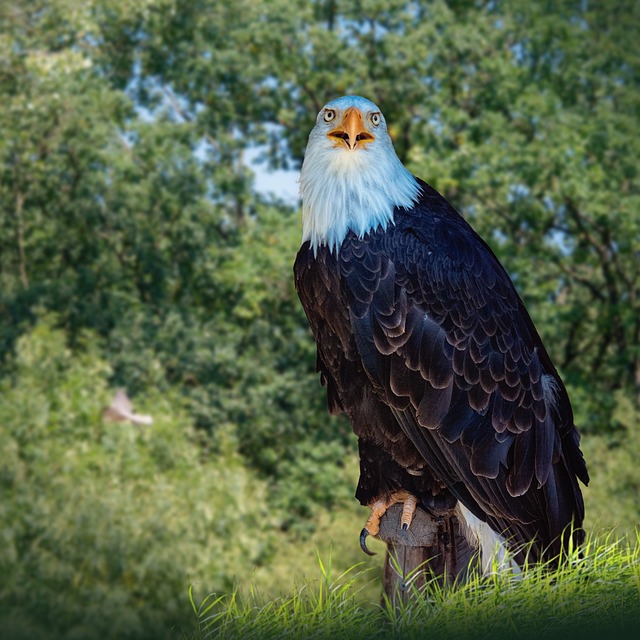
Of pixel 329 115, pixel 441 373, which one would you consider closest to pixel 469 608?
pixel 441 373

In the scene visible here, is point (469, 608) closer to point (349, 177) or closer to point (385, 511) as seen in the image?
point (385, 511)

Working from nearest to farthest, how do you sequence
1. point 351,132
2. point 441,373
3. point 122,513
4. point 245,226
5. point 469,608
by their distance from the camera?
point 469,608, point 351,132, point 441,373, point 122,513, point 245,226

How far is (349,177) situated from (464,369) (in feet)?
3.03

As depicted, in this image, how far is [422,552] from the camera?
13.2 ft

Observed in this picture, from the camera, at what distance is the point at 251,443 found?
1973 centimetres

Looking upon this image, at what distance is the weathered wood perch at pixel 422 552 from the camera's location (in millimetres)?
3969

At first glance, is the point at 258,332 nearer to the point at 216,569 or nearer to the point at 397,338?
the point at 216,569

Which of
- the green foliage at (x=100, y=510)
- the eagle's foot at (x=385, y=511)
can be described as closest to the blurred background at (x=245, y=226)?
the green foliage at (x=100, y=510)

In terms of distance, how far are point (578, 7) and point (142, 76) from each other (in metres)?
9.18

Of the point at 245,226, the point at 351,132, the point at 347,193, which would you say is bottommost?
the point at 347,193

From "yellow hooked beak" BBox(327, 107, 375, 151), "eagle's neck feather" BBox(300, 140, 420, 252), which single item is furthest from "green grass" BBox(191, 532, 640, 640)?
"yellow hooked beak" BBox(327, 107, 375, 151)

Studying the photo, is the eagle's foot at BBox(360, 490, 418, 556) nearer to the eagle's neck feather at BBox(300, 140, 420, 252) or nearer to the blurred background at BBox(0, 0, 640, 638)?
the eagle's neck feather at BBox(300, 140, 420, 252)

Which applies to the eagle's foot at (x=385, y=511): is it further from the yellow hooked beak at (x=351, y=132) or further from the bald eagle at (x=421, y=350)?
the yellow hooked beak at (x=351, y=132)

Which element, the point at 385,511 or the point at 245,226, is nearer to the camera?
the point at 385,511
